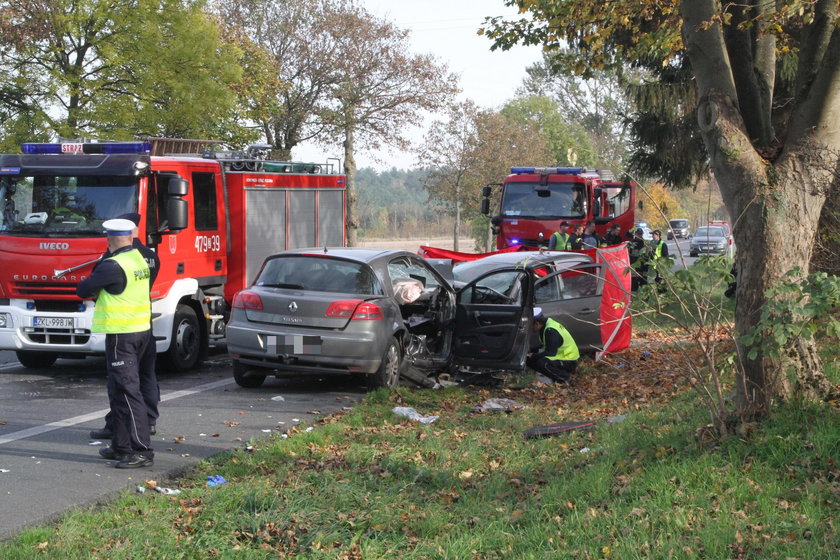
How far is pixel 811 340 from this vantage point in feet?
21.4

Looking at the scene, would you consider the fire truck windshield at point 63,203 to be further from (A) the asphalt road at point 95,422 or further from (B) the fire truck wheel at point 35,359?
(A) the asphalt road at point 95,422

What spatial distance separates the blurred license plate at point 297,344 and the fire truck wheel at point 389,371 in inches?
26.6

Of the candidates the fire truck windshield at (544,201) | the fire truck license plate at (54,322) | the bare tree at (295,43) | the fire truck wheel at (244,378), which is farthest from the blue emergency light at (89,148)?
the bare tree at (295,43)

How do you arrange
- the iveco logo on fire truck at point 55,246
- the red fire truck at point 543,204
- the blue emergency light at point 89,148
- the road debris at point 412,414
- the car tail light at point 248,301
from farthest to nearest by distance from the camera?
the red fire truck at point 543,204 < the blue emergency light at point 89,148 < the iveco logo on fire truck at point 55,246 < the car tail light at point 248,301 < the road debris at point 412,414

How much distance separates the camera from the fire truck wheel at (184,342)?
11.4 metres

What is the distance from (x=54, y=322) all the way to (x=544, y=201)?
11.9 metres

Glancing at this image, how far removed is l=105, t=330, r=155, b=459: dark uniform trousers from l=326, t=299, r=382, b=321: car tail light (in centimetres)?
287

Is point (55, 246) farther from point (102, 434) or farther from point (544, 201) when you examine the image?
point (544, 201)

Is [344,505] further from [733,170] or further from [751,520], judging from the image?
[733,170]

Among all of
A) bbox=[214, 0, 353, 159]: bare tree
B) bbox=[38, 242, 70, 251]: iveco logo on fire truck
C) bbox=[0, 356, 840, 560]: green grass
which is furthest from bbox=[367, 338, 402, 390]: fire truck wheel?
bbox=[214, 0, 353, 159]: bare tree

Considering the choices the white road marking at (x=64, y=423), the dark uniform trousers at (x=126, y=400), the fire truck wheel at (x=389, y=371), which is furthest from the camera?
the fire truck wheel at (x=389, y=371)

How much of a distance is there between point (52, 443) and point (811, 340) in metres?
5.88

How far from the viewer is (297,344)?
9.59 metres

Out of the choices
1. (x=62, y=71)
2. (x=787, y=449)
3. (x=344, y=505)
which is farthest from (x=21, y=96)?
(x=787, y=449)
